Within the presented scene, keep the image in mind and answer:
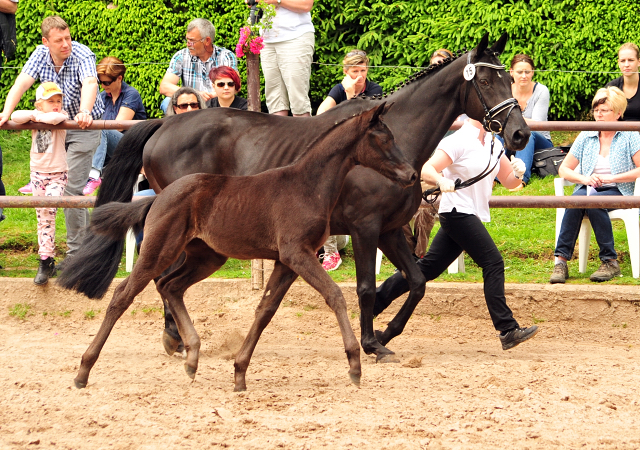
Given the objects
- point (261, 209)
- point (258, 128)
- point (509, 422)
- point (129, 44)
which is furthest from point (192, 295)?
point (129, 44)

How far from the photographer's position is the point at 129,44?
10.4m

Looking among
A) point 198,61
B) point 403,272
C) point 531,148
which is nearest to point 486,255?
point 403,272

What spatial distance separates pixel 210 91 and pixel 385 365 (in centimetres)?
356

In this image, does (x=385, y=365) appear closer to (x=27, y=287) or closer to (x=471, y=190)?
(x=471, y=190)

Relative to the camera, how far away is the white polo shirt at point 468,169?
17.9 feet

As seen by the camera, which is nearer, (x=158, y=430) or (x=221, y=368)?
(x=158, y=430)

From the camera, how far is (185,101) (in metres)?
6.61

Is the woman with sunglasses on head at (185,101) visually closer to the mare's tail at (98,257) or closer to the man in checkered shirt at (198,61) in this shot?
the man in checkered shirt at (198,61)

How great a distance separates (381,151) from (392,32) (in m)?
6.14

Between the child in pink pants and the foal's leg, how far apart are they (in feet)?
9.39

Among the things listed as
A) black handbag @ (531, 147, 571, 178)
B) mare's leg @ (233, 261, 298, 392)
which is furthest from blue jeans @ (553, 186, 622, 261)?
mare's leg @ (233, 261, 298, 392)

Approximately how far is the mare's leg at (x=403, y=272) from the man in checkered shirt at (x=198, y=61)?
283cm

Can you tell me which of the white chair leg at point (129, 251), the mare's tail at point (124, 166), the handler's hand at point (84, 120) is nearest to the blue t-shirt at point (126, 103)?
the white chair leg at point (129, 251)

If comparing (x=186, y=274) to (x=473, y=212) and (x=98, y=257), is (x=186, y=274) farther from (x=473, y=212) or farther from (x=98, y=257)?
(x=473, y=212)
